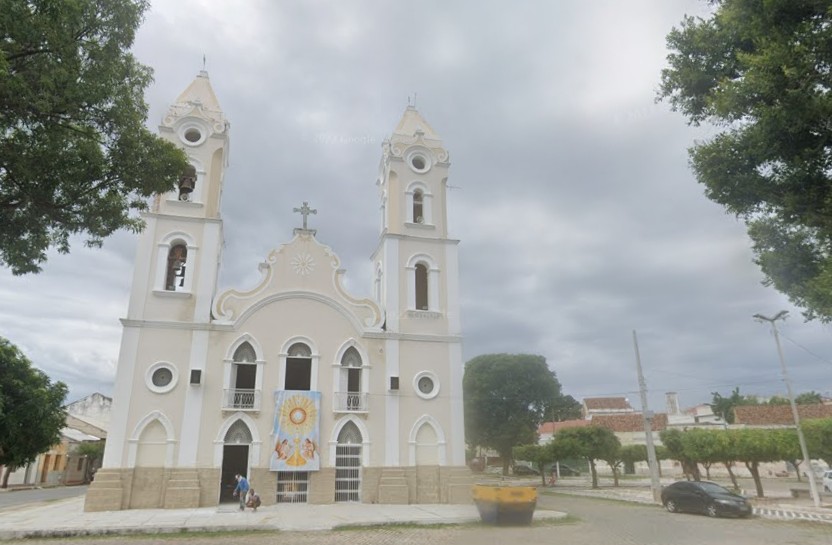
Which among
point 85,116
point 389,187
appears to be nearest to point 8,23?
point 85,116

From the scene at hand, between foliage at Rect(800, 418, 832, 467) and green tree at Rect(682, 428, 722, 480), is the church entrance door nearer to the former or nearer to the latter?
green tree at Rect(682, 428, 722, 480)

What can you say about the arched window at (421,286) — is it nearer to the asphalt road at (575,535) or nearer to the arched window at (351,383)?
the arched window at (351,383)

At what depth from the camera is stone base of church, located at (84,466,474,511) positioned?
1741 centimetres

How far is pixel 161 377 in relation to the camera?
19172mm

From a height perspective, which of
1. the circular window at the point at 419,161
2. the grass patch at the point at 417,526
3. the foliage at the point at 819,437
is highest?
the circular window at the point at 419,161

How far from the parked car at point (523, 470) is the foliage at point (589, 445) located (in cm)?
1749

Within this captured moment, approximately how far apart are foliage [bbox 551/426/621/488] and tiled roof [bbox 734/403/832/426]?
19327mm

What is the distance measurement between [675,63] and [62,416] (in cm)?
3083

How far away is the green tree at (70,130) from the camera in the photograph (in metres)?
8.22

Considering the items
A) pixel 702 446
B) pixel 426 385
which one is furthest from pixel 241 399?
pixel 702 446

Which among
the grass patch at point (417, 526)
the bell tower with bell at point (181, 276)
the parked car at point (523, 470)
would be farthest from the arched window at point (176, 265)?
the parked car at point (523, 470)

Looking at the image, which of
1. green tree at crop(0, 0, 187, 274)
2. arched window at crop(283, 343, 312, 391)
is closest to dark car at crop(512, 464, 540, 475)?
arched window at crop(283, 343, 312, 391)

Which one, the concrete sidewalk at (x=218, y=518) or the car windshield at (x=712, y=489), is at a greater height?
the car windshield at (x=712, y=489)

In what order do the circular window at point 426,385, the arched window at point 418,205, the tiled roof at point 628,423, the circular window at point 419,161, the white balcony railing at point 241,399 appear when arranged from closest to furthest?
the white balcony railing at point 241,399
the circular window at point 426,385
the arched window at point 418,205
the circular window at point 419,161
the tiled roof at point 628,423
